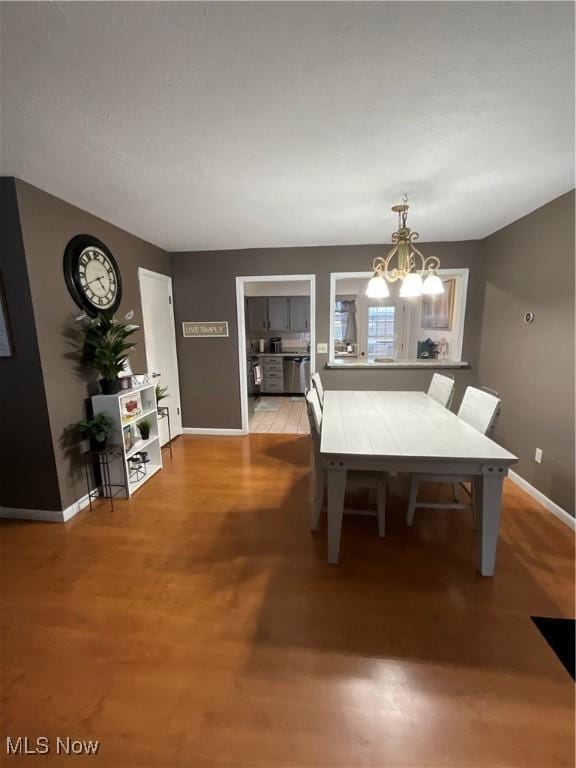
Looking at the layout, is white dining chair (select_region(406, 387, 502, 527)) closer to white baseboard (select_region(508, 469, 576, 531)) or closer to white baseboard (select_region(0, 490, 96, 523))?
white baseboard (select_region(508, 469, 576, 531))

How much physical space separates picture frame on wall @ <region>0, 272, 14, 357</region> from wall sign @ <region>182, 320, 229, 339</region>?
6.66ft

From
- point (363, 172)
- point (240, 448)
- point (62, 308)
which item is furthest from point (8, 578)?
point (363, 172)

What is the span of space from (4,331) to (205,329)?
2108 mm

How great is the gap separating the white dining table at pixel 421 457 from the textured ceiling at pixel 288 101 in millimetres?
1573

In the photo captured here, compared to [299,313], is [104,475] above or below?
below

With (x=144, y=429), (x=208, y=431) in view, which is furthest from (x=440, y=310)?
(x=144, y=429)

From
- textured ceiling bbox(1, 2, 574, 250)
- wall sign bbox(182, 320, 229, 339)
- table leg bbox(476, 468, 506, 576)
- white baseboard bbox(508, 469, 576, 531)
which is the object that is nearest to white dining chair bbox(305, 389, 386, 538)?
table leg bbox(476, 468, 506, 576)

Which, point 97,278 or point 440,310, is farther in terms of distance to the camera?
point 440,310

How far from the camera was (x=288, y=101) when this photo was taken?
131 cm

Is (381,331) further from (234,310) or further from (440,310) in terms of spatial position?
(234,310)

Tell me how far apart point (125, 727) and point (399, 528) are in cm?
175

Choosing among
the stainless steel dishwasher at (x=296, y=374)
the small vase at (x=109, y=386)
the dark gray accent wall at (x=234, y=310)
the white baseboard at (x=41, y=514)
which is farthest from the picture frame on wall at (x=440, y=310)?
the white baseboard at (x=41, y=514)

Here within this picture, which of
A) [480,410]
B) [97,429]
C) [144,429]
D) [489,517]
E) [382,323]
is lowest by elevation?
[489,517]

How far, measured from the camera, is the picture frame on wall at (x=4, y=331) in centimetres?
204
